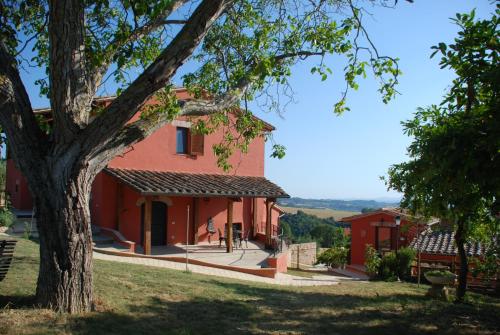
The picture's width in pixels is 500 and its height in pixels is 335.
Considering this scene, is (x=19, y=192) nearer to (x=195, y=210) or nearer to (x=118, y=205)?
(x=118, y=205)

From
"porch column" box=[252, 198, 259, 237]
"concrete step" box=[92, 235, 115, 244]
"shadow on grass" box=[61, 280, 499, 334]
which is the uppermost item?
"porch column" box=[252, 198, 259, 237]

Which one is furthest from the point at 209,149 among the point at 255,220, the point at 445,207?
the point at 445,207

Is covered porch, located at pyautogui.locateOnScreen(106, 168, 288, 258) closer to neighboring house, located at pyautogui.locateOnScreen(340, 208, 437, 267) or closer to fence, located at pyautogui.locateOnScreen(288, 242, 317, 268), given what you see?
fence, located at pyautogui.locateOnScreen(288, 242, 317, 268)

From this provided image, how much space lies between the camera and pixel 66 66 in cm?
547

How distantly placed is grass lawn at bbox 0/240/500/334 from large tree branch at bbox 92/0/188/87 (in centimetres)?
328

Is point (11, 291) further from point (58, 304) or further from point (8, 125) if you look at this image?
point (8, 125)

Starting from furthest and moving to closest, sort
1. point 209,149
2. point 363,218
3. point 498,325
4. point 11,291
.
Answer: point 363,218, point 209,149, point 498,325, point 11,291

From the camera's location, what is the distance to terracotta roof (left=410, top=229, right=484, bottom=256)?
20.0 meters

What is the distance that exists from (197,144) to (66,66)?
13702mm

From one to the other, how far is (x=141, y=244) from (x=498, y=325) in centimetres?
1271

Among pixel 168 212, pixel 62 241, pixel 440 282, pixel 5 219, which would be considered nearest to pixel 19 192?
pixel 5 219

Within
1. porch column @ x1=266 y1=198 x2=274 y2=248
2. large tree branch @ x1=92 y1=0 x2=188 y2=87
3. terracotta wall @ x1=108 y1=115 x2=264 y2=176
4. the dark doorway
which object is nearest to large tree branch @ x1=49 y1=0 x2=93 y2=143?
large tree branch @ x1=92 y1=0 x2=188 y2=87

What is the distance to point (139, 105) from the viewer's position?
5340mm

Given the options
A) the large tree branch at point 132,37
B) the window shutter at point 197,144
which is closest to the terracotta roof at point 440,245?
the window shutter at point 197,144
